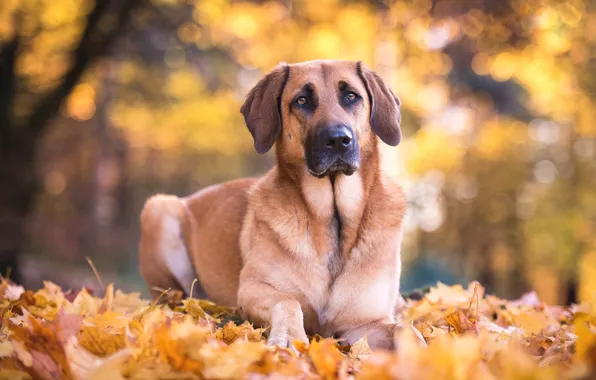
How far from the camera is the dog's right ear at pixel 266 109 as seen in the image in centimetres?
421

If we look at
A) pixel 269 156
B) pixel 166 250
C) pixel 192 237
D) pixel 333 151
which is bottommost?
pixel 269 156

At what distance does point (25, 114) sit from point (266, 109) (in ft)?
25.2

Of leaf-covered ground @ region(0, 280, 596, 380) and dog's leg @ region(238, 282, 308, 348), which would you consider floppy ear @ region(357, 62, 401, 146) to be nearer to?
dog's leg @ region(238, 282, 308, 348)

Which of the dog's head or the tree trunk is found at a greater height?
the dog's head

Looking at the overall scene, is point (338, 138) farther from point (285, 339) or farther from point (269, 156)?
point (269, 156)

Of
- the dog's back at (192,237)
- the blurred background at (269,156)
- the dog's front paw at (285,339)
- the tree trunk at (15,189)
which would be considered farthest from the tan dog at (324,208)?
the tree trunk at (15,189)

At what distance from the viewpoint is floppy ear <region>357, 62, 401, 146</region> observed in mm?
4188

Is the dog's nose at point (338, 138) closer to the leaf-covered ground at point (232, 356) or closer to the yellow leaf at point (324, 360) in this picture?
the leaf-covered ground at point (232, 356)

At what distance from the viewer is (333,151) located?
3816 mm

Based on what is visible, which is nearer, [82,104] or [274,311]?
[274,311]

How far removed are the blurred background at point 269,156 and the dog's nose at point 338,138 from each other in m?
0.90

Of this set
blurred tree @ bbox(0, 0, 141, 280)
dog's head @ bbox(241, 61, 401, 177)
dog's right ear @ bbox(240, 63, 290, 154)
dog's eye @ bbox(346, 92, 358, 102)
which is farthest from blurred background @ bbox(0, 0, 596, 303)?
dog's right ear @ bbox(240, 63, 290, 154)

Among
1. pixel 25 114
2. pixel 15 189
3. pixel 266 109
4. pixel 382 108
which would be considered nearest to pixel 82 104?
pixel 25 114

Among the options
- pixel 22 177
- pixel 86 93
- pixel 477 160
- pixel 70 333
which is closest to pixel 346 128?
pixel 70 333
